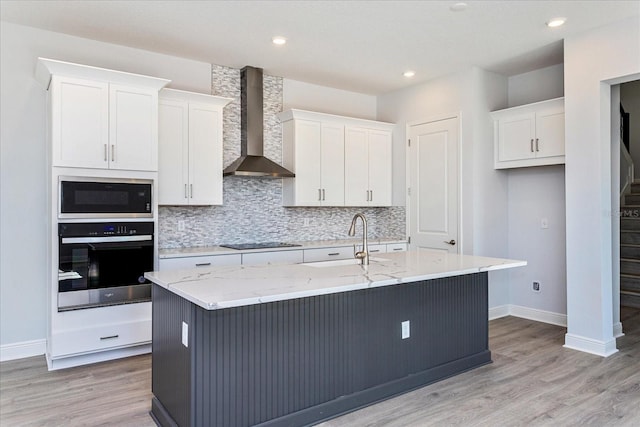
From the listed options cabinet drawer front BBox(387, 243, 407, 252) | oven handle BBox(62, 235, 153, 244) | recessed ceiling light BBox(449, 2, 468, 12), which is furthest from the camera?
cabinet drawer front BBox(387, 243, 407, 252)

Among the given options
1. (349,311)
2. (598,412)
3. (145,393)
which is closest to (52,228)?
(145,393)

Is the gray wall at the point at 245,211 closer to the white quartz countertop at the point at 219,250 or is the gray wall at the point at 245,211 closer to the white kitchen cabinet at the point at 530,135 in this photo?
the white quartz countertop at the point at 219,250

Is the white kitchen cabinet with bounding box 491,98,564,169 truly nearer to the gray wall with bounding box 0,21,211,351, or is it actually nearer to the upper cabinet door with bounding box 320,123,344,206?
the upper cabinet door with bounding box 320,123,344,206

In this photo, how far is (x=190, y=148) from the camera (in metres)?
4.23

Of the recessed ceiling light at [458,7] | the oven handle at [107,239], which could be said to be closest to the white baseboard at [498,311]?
the recessed ceiling light at [458,7]

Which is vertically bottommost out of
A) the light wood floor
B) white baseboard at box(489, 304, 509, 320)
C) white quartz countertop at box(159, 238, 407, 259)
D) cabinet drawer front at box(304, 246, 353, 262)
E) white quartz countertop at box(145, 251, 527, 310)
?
the light wood floor

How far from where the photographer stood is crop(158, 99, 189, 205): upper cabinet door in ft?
13.3

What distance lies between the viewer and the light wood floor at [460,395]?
101 inches

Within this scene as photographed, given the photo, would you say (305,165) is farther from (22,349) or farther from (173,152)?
(22,349)

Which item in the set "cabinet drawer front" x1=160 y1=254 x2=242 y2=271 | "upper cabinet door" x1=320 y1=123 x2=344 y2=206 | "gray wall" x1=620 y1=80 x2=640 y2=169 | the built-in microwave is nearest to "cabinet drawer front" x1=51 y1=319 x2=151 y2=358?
"cabinet drawer front" x1=160 y1=254 x2=242 y2=271

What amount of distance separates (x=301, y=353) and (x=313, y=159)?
2976mm

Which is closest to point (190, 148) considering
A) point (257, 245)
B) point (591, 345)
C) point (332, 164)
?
point (257, 245)

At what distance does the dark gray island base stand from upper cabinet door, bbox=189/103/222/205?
5.92 ft

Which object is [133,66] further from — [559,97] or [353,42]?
[559,97]
